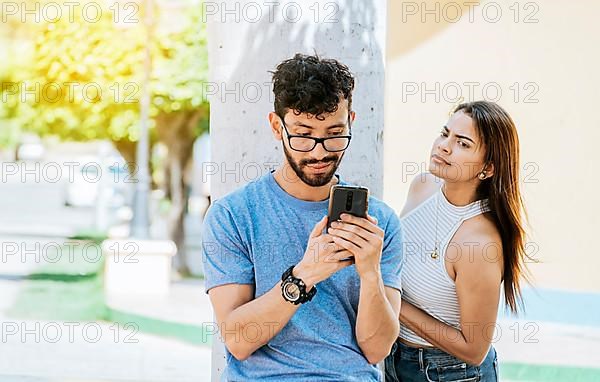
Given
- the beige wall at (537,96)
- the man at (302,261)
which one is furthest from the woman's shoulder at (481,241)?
the beige wall at (537,96)

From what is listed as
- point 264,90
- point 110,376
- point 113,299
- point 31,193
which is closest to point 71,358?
point 110,376

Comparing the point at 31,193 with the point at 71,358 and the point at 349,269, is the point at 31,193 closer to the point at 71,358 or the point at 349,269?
the point at 71,358

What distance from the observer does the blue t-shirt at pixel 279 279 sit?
283 centimetres

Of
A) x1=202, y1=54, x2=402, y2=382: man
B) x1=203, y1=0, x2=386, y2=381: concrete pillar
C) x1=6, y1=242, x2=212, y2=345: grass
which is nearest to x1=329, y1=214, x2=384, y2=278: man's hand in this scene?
x1=202, y1=54, x2=402, y2=382: man

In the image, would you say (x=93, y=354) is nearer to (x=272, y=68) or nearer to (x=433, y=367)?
(x=272, y=68)

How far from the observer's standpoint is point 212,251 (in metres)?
2.86

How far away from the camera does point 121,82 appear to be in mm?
16188

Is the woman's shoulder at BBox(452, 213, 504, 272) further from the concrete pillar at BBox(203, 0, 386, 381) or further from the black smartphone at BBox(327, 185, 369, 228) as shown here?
the black smartphone at BBox(327, 185, 369, 228)

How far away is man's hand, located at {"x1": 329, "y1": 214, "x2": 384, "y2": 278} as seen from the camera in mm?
2721

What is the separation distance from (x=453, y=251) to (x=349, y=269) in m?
0.61

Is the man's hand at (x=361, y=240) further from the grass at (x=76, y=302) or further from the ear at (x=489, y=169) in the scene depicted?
the grass at (x=76, y=302)

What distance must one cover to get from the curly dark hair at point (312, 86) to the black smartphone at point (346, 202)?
219 mm

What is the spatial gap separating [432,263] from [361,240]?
2.39 ft

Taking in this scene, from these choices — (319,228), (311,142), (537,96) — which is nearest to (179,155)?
(537,96)
